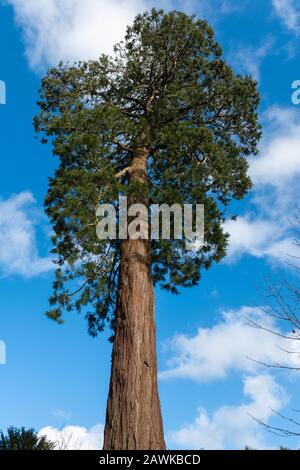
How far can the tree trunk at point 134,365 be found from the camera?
5277mm

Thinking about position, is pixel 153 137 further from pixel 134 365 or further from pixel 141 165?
pixel 134 365

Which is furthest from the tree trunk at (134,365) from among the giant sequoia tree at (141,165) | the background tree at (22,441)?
the background tree at (22,441)

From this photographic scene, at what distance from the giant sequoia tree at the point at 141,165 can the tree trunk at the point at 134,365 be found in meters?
0.01

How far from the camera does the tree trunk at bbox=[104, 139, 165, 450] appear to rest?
5.28 metres

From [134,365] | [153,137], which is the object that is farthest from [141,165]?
[134,365]

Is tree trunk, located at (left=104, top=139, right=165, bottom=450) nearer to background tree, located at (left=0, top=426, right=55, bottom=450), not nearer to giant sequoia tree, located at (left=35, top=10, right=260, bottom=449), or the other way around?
giant sequoia tree, located at (left=35, top=10, right=260, bottom=449)

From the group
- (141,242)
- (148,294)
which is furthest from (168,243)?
(148,294)

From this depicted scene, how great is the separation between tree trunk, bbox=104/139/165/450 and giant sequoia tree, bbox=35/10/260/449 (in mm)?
14

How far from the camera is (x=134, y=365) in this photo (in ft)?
19.0

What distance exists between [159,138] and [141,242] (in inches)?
87.1

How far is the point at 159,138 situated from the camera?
830 cm

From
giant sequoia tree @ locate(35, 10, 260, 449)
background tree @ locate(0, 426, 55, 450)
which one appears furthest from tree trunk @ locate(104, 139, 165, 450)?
background tree @ locate(0, 426, 55, 450)

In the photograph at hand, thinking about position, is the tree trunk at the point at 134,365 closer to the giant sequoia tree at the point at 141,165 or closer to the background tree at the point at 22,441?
the giant sequoia tree at the point at 141,165

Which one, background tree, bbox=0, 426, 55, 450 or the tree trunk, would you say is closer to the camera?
the tree trunk
